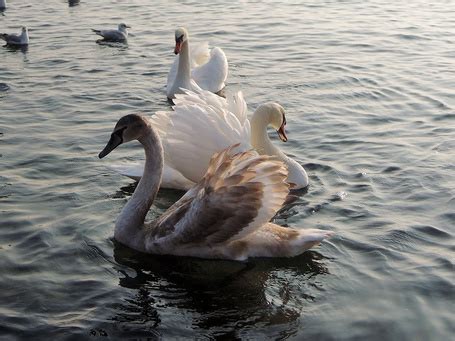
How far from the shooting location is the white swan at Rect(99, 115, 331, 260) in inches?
291

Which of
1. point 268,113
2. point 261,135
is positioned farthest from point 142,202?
point 268,113

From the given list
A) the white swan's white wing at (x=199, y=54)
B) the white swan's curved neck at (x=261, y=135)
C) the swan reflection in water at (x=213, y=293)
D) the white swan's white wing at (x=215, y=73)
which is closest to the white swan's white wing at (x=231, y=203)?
the swan reflection in water at (x=213, y=293)

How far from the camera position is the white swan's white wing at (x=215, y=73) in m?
13.8

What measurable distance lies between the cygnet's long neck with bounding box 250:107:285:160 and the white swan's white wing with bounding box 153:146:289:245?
1905 mm

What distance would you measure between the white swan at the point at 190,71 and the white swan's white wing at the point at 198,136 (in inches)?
148

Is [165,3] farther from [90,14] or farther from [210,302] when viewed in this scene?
[210,302]

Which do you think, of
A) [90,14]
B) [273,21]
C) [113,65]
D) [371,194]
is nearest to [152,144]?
[371,194]

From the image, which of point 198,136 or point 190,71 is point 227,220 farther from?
point 190,71

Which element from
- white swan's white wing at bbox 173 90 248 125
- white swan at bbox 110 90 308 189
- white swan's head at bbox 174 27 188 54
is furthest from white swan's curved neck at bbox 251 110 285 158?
white swan's head at bbox 174 27 188 54

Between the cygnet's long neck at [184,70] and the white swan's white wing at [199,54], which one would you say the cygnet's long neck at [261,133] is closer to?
the cygnet's long neck at [184,70]

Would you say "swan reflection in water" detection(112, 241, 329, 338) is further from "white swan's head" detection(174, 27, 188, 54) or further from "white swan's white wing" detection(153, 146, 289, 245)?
"white swan's head" detection(174, 27, 188, 54)

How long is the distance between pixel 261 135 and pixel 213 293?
2953 millimetres

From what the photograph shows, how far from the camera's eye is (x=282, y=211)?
8.85 metres

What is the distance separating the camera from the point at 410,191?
923 centimetres
